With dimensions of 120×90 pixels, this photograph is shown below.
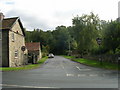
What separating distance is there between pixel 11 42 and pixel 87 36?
87.7 feet

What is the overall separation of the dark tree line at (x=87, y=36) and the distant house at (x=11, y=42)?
13.5m

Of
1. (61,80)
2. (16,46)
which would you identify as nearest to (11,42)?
(16,46)

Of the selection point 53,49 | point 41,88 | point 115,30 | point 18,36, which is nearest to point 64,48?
point 53,49

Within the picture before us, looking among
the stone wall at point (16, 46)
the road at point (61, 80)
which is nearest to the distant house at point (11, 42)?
the stone wall at point (16, 46)

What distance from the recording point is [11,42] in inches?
1197

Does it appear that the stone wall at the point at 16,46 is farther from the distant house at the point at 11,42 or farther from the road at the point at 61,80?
the road at the point at 61,80

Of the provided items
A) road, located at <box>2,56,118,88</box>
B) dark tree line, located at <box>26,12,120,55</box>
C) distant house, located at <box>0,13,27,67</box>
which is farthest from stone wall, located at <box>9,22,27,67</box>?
dark tree line, located at <box>26,12,120,55</box>

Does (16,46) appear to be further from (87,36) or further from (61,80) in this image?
(87,36)

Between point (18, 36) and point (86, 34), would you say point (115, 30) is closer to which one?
point (18, 36)

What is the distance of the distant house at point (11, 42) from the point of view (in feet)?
95.1

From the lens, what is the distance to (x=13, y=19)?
33031 millimetres

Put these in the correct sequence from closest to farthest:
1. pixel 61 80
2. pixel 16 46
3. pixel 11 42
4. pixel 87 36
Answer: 1. pixel 61 80
2. pixel 11 42
3. pixel 16 46
4. pixel 87 36

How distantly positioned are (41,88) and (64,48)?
349ft

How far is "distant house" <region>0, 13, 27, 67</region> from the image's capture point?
1142 inches
